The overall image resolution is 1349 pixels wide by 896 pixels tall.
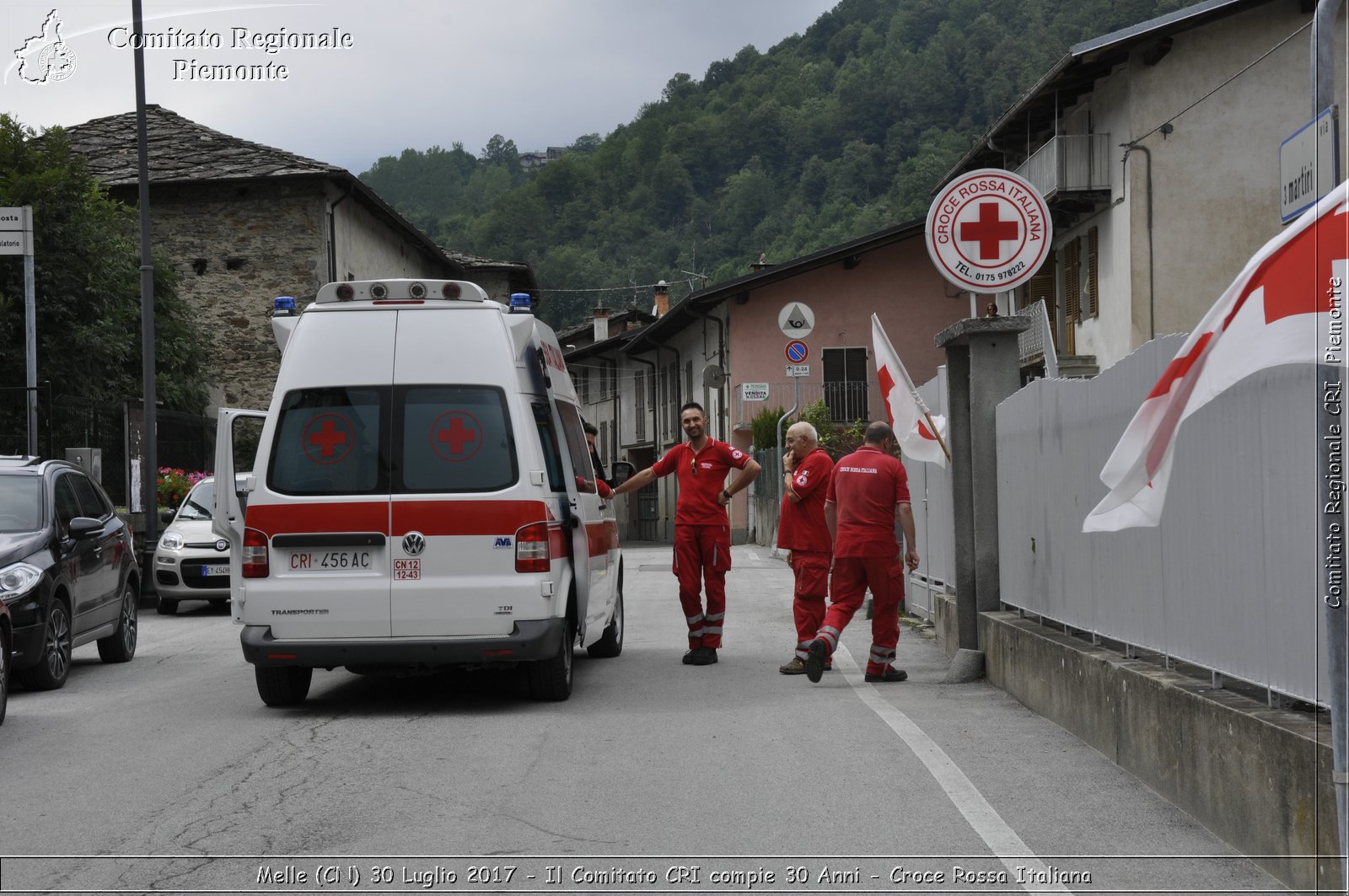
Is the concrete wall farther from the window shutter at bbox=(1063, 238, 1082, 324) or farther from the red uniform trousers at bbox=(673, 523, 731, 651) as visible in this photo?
the window shutter at bbox=(1063, 238, 1082, 324)

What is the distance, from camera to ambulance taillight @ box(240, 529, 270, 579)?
875 centimetres

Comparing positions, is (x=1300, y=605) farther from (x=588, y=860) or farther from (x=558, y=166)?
(x=558, y=166)

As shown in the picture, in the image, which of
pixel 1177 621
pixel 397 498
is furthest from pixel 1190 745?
pixel 397 498

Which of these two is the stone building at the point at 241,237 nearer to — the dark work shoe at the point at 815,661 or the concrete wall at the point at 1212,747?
the dark work shoe at the point at 815,661

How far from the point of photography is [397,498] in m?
8.76

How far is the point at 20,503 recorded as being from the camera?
438 inches

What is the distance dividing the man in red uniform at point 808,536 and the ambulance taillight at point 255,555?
3783mm

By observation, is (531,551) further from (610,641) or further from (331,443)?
(610,641)

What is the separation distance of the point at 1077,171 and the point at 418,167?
48.1m

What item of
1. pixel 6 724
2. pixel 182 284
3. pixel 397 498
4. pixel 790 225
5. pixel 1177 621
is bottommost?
pixel 6 724

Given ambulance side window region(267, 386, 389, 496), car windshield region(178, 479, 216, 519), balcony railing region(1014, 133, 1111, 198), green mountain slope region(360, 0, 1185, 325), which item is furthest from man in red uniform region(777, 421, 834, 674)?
green mountain slope region(360, 0, 1185, 325)

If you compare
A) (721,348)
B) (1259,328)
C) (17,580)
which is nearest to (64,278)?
(17,580)

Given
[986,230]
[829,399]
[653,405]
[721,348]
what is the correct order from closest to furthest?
[986,230] < [829,399] < [721,348] < [653,405]

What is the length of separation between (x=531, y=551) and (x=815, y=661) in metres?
2.13
